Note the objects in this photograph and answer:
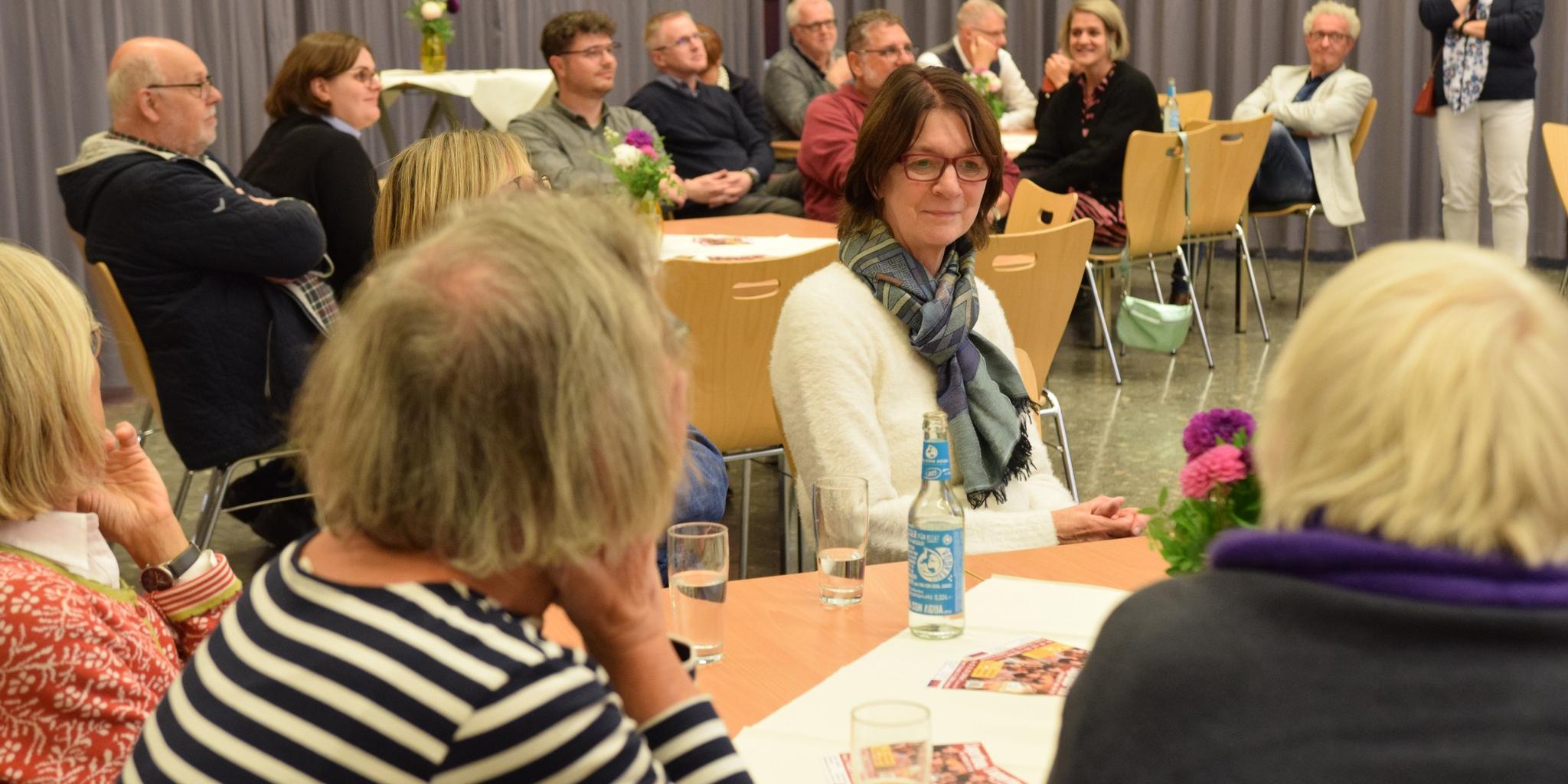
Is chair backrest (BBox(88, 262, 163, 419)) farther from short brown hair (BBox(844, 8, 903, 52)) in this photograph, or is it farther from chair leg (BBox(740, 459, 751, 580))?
Answer: short brown hair (BBox(844, 8, 903, 52))

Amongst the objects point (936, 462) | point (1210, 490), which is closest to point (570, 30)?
point (936, 462)

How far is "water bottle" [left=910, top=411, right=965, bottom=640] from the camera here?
1670mm

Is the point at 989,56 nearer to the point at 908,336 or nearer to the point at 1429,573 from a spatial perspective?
the point at 908,336

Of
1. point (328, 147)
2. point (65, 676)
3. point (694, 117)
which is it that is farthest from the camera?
point (694, 117)

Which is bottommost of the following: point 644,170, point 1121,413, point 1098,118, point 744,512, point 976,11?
point 1121,413

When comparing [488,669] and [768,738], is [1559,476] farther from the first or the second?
[768,738]

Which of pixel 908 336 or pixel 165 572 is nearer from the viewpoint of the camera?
pixel 165 572

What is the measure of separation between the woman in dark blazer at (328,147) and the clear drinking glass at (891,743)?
10.5ft

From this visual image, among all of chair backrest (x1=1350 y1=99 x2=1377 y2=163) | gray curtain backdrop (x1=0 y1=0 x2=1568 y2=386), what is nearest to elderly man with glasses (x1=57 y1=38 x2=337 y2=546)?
gray curtain backdrop (x1=0 y1=0 x2=1568 y2=386)

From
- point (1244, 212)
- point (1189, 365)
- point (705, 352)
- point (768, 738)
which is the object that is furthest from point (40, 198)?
point (768, 738)

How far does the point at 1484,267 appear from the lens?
900 mm

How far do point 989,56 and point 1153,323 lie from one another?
130 inches

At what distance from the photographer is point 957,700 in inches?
59.1

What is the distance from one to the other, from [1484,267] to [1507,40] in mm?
7046
